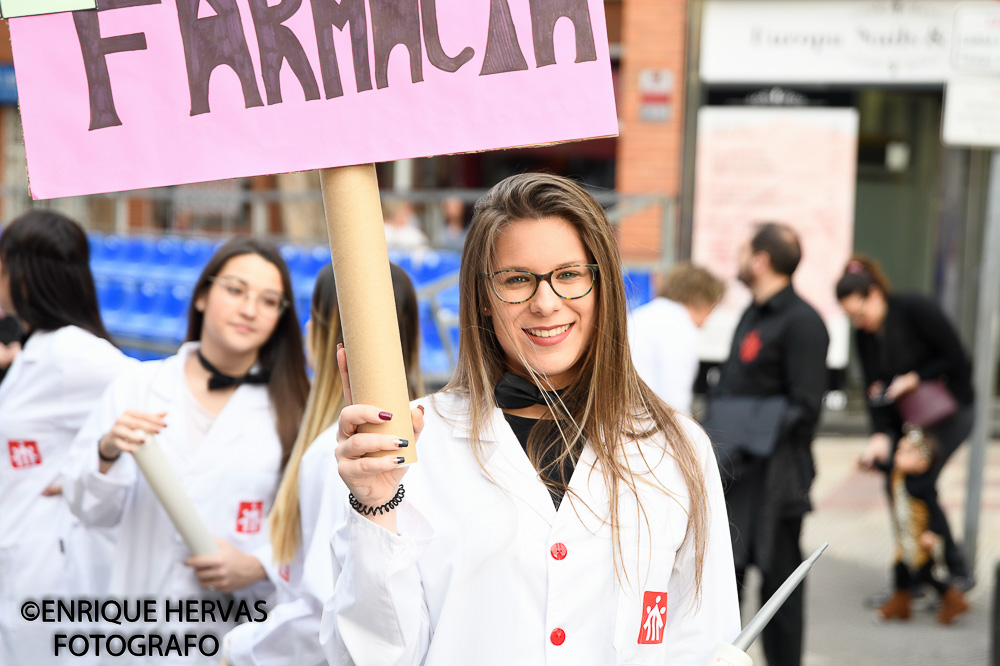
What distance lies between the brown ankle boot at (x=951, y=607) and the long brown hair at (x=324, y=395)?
413 centimetres

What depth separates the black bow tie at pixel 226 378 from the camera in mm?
3328

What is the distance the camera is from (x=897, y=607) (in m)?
5.98

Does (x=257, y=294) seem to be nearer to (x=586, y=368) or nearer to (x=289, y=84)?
(x=586, y=368)

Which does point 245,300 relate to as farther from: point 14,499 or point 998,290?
point 998,290

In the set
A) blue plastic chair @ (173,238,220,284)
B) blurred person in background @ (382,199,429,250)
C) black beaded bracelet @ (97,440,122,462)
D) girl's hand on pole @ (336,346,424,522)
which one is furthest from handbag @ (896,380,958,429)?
blue plastic chair @ (173,238,220,284)

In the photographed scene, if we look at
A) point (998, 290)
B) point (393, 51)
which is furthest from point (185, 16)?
point (998, 290)

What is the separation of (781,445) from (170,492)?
2941mm

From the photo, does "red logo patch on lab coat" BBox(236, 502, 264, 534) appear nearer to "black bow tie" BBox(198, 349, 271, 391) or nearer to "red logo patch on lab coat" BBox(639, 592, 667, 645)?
"black bow tie" BBox(198, 349, 271, 391)

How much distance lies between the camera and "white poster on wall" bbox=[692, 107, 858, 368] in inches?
398

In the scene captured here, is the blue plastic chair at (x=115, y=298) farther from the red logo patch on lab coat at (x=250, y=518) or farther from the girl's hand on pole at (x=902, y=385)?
the red logo patch on lab coat at (x=250, y=518)

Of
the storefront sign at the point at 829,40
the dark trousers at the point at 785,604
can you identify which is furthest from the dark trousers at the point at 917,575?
the storefront sign at the point at 829,40

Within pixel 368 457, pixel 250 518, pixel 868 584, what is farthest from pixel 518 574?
pixel 868 584

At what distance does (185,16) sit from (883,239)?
388 inches

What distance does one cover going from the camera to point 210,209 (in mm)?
15094
